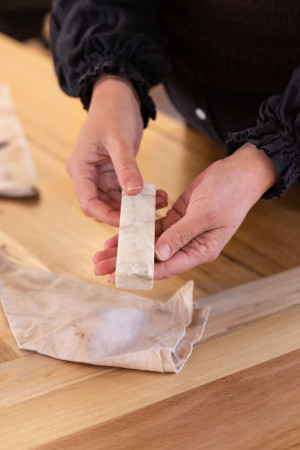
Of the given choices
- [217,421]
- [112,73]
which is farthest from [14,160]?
[217,421]

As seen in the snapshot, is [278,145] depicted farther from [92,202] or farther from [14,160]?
[14,160]

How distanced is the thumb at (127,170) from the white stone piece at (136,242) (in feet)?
0.04

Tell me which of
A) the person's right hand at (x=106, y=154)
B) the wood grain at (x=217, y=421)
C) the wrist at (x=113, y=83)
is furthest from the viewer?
the wrist at (x=113, y=83)

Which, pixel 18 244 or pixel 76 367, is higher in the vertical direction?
pixel 76 367

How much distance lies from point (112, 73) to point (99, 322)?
0.38m

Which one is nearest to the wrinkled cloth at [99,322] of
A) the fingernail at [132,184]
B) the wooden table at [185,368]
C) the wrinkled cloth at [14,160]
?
the wooden table at [185,368]

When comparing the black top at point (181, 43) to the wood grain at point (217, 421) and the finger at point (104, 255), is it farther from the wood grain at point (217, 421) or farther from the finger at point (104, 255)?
the wood grain at point (217, 421)

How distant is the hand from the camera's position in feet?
2.31

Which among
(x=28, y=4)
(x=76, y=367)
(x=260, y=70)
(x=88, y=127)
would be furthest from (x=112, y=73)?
(x=28, y=4)

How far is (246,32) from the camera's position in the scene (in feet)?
3.34

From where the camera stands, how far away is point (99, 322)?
745 mm

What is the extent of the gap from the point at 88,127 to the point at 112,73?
0.13 meters

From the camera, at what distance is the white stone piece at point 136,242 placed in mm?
671

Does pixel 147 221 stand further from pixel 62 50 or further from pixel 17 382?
pixel 62 50
